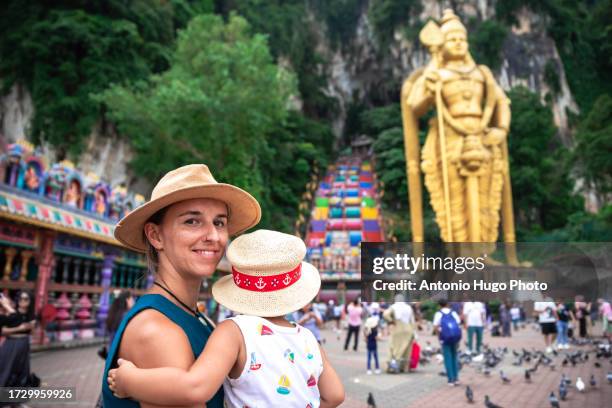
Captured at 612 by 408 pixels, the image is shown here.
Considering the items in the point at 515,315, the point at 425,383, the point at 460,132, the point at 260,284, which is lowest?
the point at 425,383

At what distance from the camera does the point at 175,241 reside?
151 cm

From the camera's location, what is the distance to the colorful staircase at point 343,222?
82.0ft

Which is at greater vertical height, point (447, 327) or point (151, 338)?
point (151, 338)

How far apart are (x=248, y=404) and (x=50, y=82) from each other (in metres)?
20.7

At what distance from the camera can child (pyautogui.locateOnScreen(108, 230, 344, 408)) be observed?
1259 millimetres

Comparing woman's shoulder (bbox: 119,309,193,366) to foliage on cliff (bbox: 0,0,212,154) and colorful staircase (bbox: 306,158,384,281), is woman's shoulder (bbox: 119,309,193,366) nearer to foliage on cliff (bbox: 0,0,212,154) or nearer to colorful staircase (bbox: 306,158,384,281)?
foliage on cliff (bbox: 0,0,212,154)

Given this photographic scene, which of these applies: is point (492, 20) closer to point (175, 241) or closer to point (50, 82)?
point (50, 82)

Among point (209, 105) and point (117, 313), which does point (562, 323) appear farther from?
point (209, 105)

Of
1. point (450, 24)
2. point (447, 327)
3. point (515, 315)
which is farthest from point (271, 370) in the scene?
point (515, 315)

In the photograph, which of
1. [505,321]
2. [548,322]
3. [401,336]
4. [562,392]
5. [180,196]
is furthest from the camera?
[505,321]

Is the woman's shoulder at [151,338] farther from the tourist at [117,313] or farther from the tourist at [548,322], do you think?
the tourist at [548,322]

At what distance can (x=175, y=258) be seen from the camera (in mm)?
1510

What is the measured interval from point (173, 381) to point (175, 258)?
0.42m

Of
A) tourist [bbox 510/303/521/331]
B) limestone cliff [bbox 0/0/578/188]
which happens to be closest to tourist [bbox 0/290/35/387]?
limestone cliff [bbox 0/0/578/188]
